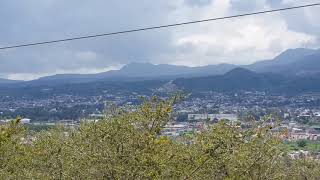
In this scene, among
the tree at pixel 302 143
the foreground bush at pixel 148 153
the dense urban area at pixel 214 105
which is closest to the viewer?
the foreground bush at pixel 148 153

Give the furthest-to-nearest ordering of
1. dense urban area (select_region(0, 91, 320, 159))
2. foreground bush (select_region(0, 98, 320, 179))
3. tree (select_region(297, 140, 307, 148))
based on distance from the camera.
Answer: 1. dense urban area (select_region(0, 91, 320, 159))
2. tree (select_region(297, 140, 307, 148))
3. foreground bush (select_region(0, 98, 320, 179))

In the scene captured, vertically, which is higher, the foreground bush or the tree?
the foreground bush

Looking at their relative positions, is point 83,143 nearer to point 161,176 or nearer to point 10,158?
point 161,176

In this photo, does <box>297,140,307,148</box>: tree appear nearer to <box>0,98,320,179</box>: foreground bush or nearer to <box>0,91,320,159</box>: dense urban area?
<box>0,91,320,159</box>: dense urban area

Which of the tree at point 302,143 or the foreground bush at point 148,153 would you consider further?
the tree at point 302,143

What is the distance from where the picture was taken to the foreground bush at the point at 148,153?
19.8 meters

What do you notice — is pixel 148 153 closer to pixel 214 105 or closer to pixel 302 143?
pixel 302 143

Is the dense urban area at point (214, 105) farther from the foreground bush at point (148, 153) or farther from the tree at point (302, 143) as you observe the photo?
the foreground bush at point (148, 153)

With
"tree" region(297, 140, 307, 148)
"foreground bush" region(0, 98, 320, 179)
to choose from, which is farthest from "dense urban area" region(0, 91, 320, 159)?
"foreground bush" region(0, 98, 320, 179)

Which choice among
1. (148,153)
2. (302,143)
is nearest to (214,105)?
(302,143)

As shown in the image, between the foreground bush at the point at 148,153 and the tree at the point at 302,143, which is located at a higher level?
the foreground bush at the point at 148,153

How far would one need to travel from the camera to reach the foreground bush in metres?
19.8

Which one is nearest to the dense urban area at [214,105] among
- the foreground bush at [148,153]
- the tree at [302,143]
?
the tree at [302,143]

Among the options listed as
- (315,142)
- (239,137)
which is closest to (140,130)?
(239,137)
